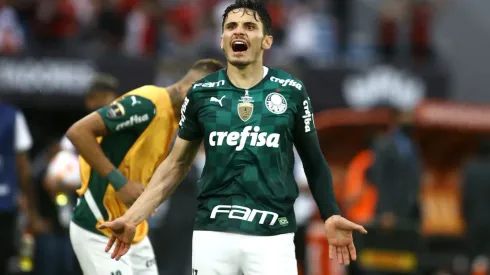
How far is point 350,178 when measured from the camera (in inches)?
548

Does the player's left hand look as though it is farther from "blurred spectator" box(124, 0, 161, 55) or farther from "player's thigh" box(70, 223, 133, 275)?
"blurred spectator" box(124, 0, 161, 55)

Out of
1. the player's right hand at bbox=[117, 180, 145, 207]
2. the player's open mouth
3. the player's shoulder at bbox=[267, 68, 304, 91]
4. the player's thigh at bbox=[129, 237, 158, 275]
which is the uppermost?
the player's open mouth

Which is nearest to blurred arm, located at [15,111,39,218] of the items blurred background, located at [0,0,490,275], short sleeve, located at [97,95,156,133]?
blurred background, located at [0,0,490,275]

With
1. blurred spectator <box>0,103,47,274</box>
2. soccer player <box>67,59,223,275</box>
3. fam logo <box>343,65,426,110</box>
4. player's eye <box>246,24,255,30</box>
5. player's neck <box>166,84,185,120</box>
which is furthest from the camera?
fam logo <box>343,65,426,110</box>

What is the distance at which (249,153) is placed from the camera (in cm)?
668

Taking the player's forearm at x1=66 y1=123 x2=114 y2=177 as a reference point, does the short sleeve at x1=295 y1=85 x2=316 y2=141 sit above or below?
above

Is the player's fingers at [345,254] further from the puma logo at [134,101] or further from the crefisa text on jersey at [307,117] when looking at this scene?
the puma logo at [134,101]

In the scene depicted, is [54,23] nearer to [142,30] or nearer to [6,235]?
[142,30]

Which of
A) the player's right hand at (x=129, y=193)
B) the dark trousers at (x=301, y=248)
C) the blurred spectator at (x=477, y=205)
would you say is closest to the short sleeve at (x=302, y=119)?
the player's right hand at (x=129, y=193)

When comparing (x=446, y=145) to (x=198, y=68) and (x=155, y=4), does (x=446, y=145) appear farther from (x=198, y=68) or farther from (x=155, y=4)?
(x=198, y=68)

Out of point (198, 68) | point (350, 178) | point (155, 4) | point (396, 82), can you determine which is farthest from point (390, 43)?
point (198, 68)

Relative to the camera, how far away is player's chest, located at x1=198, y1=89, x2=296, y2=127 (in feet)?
22.0

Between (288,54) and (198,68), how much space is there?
1091cm

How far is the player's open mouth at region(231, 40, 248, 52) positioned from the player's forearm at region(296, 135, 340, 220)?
0.65m
